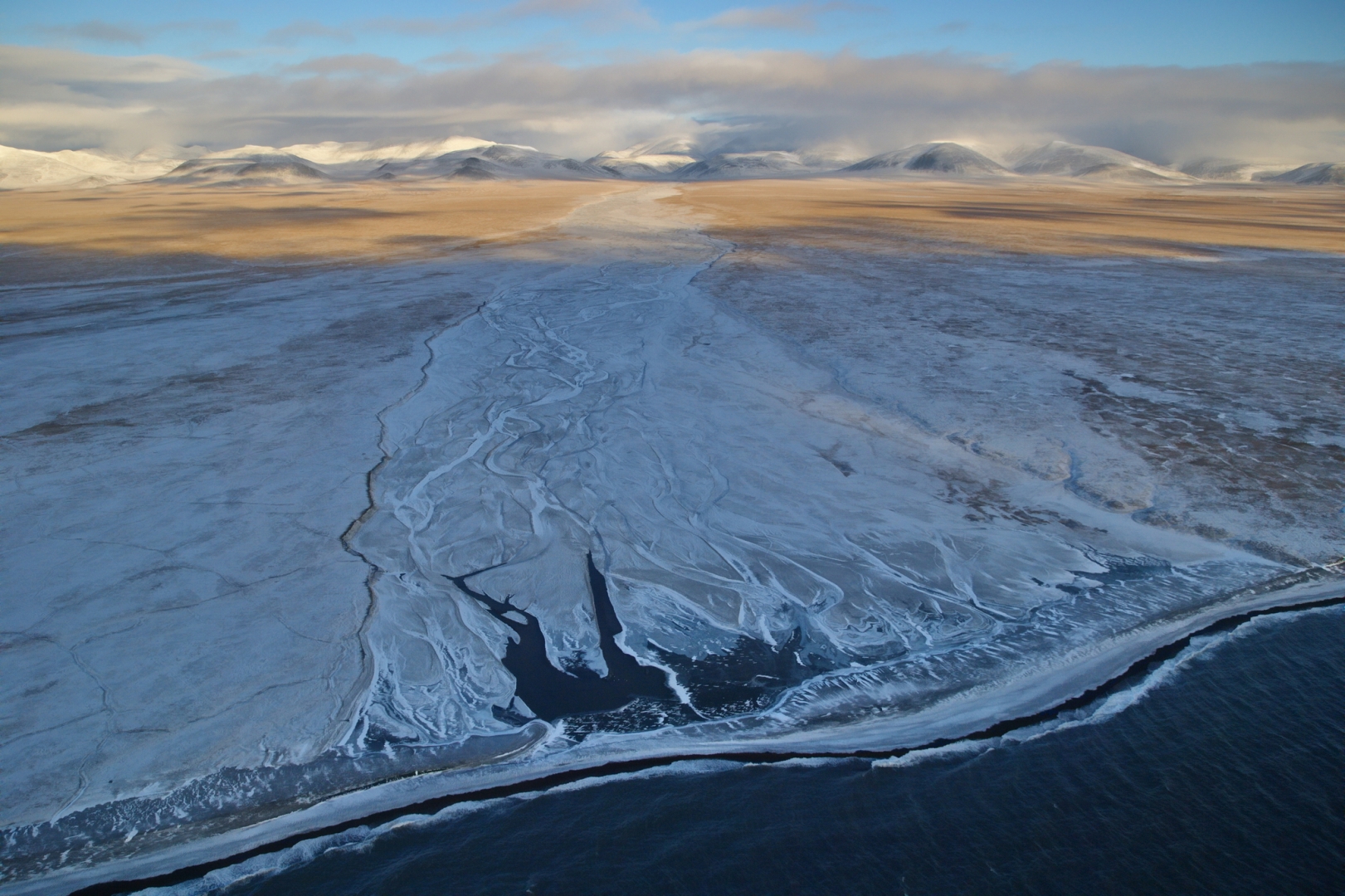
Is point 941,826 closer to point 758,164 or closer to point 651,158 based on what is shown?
point 758,164

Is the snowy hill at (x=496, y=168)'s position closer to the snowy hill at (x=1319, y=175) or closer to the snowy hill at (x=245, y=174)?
the snowy hill at (x=245, y=174)

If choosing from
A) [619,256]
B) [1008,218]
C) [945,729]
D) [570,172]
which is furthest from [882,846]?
[570,172]


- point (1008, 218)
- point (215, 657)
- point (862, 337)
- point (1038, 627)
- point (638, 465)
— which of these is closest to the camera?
point (215, 657)

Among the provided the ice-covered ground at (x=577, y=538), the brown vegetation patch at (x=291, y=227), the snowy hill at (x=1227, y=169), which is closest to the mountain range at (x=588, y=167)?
the snowy hill at (x=1227, y=169)

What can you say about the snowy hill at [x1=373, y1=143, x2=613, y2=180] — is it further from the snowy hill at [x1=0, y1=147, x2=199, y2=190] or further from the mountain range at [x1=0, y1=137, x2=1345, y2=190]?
the snowy hill at [x1=0, y1=147, x2=199, y2=190]

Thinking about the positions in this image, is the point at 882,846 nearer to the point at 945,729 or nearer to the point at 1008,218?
the point at 945,729

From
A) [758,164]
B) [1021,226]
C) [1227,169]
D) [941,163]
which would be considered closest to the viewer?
[1021,226]

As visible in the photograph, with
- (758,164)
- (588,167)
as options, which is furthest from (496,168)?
(758,164)
